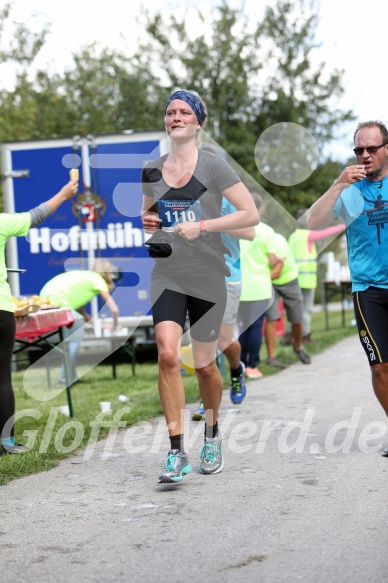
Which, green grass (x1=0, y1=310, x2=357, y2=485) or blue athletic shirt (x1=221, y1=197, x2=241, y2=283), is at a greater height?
blue athletic shirt (x1=221, y1=197, x2=241, y2=283)

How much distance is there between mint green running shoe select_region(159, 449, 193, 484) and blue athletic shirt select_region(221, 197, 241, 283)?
2146mm

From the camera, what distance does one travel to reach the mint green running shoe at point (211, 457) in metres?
5.70

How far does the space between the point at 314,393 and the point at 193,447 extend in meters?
3.06

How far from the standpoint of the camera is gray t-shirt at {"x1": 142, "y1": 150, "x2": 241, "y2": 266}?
215 inches

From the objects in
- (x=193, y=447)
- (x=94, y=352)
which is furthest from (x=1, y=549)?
(x=94, y=352)

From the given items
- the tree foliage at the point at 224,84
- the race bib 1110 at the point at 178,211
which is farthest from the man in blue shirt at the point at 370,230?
the tree foliage at the point at 224,84

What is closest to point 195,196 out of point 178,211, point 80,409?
point 178,211

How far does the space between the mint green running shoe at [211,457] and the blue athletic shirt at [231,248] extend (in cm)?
188

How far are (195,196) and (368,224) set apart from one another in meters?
1.09

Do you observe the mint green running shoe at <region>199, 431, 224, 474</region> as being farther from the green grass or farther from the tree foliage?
the tree foliage

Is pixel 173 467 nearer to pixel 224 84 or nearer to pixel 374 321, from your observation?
pixel 374 321

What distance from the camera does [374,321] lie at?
584 cm

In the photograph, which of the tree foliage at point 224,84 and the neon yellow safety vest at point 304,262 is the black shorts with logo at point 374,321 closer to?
the neon yellow safety vest at point 304,262

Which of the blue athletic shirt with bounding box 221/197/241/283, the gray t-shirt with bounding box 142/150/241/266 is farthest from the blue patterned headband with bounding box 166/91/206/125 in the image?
the blue athletic shirt with bounding box 221/197/241/283
